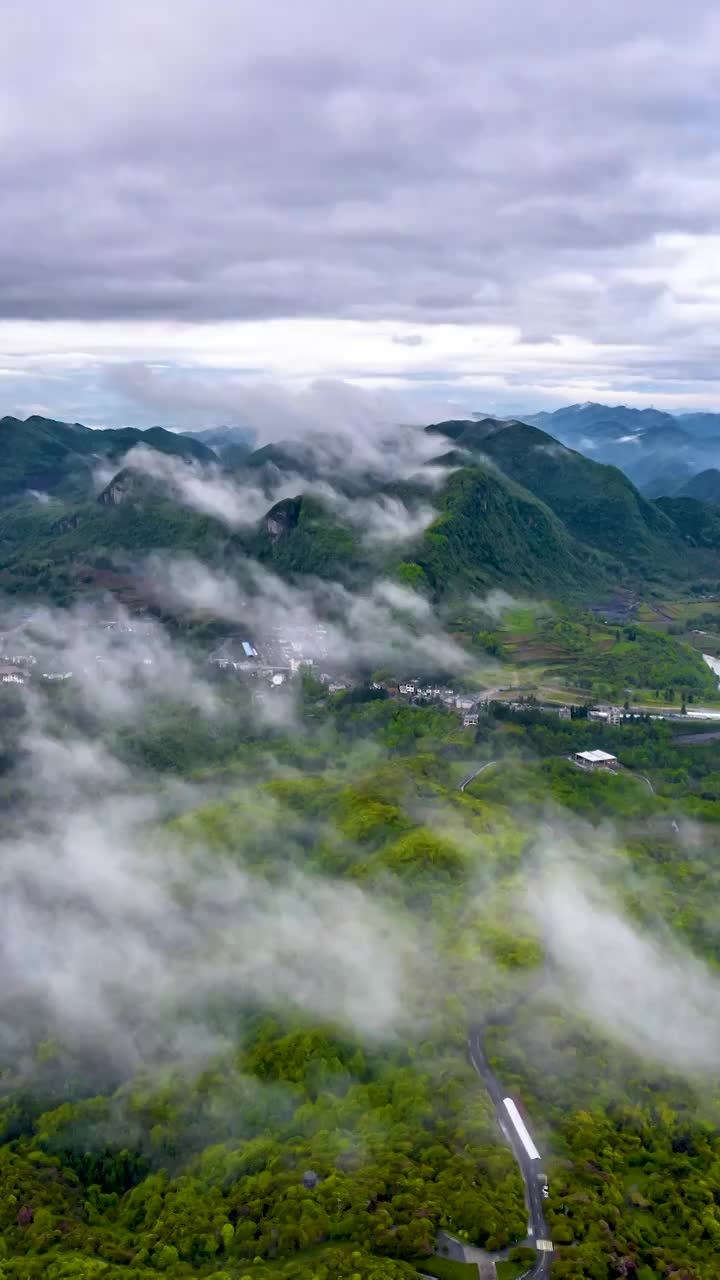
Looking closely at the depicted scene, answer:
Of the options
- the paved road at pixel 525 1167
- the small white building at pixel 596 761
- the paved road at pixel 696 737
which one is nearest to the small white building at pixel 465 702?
the small white building at pixel 596 761

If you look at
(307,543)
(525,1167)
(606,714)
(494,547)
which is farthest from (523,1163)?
(494,547)

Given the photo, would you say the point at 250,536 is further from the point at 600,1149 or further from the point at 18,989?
the point at 600,1149

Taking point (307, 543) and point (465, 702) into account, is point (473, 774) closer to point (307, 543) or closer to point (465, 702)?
point (465, 702)

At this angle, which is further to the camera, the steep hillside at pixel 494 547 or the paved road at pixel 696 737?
the steep hillside at pixel 494 547

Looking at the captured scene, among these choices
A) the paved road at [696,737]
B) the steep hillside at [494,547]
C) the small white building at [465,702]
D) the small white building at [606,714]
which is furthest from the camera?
the steep hillside at [494,547]

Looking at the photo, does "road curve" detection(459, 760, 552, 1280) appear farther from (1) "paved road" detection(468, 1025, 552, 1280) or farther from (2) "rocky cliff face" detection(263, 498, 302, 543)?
(2) "rocky cliff face" detection(263, 498, 302, 543)

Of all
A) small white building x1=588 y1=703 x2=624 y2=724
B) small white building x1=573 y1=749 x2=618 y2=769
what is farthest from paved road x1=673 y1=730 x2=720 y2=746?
small white building x1=573 y1=749 x2=618 y2=769

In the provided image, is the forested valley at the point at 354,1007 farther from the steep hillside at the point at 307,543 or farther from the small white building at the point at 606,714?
the steep hillside at the point at 307,543
